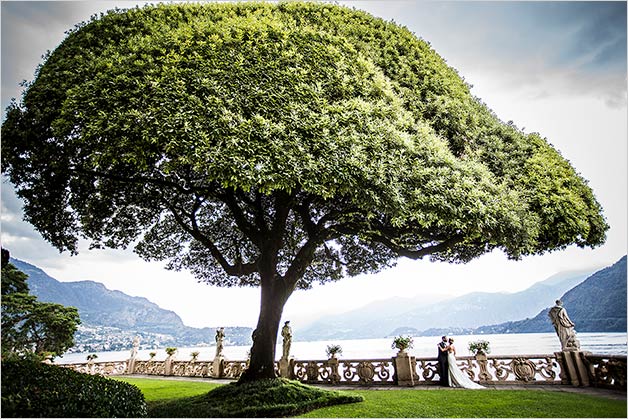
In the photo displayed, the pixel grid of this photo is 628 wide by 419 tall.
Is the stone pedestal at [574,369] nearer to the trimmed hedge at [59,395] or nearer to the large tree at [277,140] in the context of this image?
the large tree at [277,140]

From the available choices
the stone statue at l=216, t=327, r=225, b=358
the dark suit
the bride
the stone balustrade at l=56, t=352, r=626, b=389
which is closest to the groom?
the dark suit

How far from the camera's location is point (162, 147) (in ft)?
24.8

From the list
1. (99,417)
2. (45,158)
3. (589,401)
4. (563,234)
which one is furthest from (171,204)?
(589,401)

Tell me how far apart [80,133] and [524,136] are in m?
12.1

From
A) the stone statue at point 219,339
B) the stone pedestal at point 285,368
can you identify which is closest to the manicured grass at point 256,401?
the stone pedestal at point 285,368

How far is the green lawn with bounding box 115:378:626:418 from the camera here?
7.60m

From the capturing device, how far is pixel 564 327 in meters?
11.5

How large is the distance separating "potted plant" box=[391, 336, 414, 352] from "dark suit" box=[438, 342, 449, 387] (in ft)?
3.73

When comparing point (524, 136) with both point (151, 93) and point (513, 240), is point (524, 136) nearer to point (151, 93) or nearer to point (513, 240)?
point (513, 240)

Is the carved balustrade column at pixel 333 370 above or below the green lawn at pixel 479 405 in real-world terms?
above

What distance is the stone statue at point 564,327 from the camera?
1127 cm

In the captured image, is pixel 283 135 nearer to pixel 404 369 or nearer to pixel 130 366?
pixel 404 369

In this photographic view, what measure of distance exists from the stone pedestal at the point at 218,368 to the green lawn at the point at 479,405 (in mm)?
7410

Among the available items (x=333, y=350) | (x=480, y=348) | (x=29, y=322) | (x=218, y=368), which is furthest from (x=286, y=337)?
(x=29, y=322)
